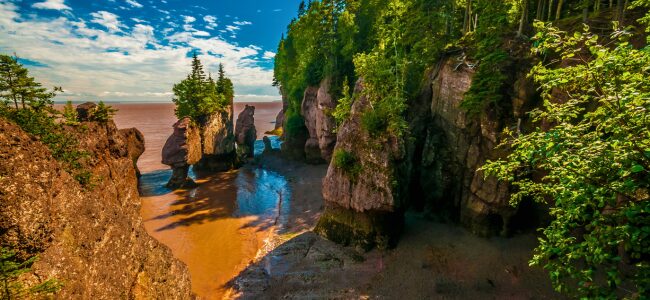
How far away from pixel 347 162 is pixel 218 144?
91.7ft

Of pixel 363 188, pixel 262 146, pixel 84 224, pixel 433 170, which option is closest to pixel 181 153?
pixel 363 188

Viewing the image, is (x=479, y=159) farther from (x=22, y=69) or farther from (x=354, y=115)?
(x=22, y=69)

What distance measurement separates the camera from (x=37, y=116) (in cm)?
1344

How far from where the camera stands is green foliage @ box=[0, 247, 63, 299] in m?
4.68

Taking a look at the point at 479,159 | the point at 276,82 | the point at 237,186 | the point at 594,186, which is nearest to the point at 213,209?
the point at 237,186

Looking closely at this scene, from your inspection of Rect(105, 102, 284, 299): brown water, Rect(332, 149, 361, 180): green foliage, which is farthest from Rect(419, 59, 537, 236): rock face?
Rect(105, 102, 284, 299): brown water

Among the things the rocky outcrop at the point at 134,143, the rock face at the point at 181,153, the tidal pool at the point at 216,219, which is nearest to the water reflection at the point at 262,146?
the tidal pool at the point at 216,219

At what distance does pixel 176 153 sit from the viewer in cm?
3422

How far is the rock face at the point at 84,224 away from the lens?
543 cm

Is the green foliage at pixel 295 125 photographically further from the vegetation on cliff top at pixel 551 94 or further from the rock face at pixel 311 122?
the rock face at pixel 311 122

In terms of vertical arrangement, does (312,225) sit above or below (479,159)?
below

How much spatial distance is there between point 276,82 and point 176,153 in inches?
1312

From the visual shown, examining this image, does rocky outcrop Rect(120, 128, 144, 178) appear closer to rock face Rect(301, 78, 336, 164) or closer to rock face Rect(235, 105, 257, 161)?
rock face Rect(235, 105, 257, 161)

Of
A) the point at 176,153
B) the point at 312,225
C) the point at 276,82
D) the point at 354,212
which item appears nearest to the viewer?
the point at 354,212
